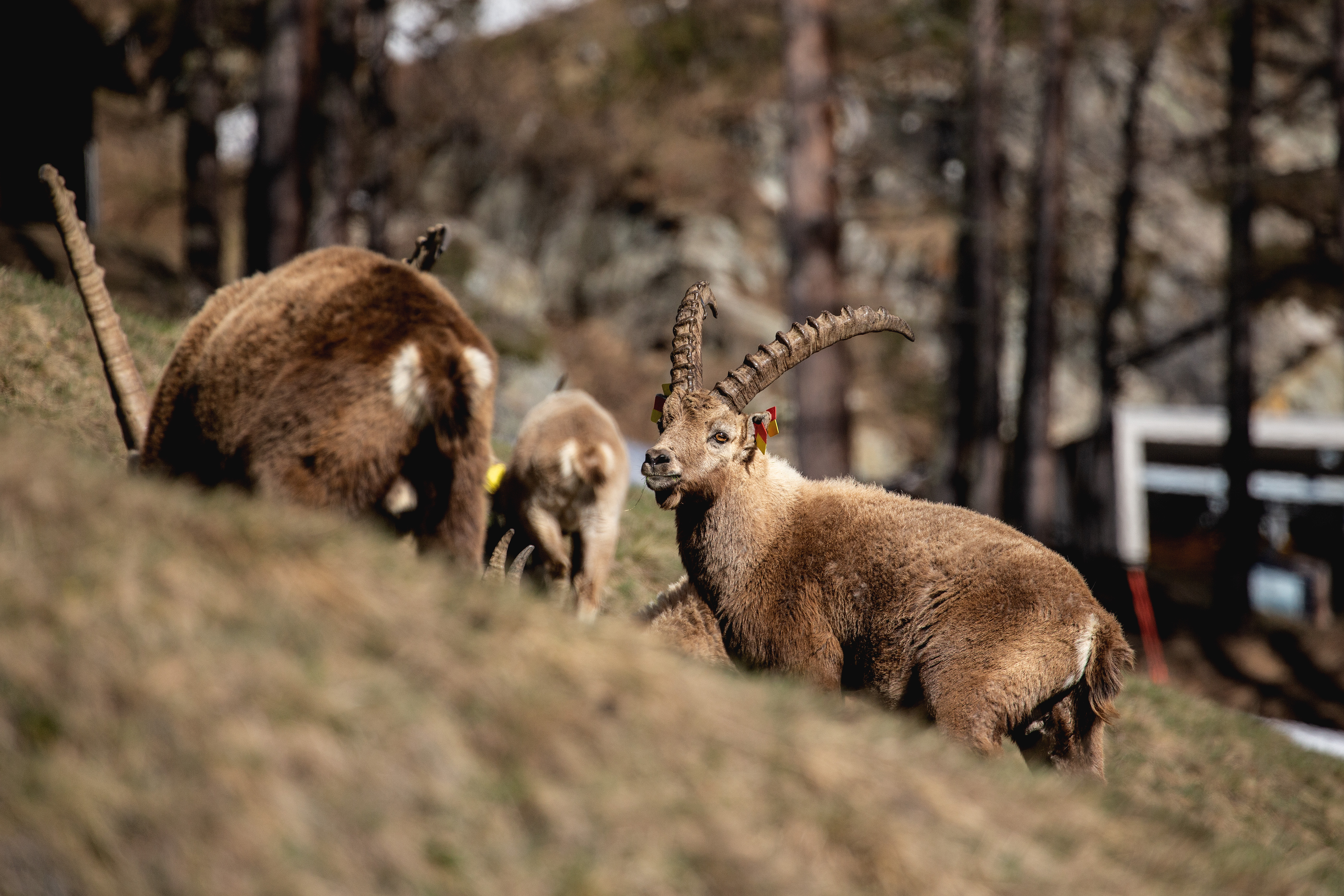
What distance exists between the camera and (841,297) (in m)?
12.7

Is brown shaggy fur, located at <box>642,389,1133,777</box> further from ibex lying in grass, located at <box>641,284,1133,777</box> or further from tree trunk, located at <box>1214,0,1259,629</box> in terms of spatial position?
tree trunk, located at <box>1214,0,1259,629</box>

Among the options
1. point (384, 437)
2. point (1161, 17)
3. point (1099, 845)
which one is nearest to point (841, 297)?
point (384, 437)

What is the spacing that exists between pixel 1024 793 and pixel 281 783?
8.64ft

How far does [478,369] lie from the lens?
17.0ft

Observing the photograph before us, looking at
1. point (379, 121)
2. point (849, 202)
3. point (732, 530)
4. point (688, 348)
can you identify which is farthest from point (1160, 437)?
point (732, 530)

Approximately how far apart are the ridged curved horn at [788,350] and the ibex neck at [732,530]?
0.49m

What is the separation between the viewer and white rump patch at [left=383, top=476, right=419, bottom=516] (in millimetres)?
5078

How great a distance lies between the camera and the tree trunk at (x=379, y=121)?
20.7 meters

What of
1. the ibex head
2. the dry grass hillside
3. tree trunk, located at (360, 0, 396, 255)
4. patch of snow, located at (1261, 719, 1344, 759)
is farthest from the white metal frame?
the dry grass hillside

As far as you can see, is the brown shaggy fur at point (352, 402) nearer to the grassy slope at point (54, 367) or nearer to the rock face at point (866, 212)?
the grassy slope at point (54, 367)

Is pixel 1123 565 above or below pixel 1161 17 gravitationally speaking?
below

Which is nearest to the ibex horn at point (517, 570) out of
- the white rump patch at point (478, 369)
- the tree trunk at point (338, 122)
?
the white rump patch at point (478, 369)

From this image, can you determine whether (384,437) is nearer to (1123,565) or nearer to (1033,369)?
(1033,369)

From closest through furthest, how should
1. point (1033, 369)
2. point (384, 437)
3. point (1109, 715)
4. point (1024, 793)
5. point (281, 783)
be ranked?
point (281, 783)
point (1024, 793)
point (384, 437)
point (1109, 715)
point (1033, 369)
